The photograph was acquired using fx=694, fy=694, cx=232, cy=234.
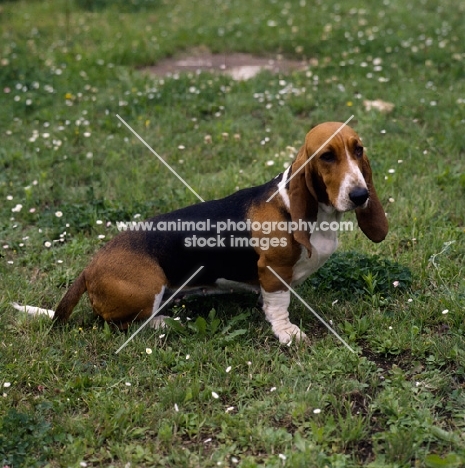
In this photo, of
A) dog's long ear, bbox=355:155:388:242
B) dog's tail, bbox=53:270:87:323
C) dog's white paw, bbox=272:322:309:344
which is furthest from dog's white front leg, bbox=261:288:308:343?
dog's tail, bbox=53:270:87:323

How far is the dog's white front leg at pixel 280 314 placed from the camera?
435cm

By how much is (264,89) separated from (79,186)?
272 cm

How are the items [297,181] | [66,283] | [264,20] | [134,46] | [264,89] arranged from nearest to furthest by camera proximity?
1. [297,181]
2. [66,283]
3. [264,89]
4. [134,46]
5. [264,20]

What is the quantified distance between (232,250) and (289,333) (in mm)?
638

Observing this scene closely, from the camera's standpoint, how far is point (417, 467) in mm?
3248

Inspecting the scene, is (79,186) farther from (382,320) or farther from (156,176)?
(382,320)

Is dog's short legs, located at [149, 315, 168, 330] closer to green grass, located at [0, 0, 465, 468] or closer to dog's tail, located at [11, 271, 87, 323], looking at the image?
green grass, located at [0, 0, 465, 468]

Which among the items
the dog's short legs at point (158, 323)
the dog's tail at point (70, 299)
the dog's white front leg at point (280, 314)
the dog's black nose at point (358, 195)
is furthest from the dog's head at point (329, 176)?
the dog's tail at point (70, 299)

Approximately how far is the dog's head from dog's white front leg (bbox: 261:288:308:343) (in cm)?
49

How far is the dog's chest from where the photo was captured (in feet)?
13.7

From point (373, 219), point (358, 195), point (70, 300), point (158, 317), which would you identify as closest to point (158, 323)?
point (158, 317)

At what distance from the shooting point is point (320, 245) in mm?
4234

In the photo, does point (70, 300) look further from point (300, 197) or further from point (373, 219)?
point (373, 219)

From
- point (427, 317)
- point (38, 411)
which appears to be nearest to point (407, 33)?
point (427, 317)
